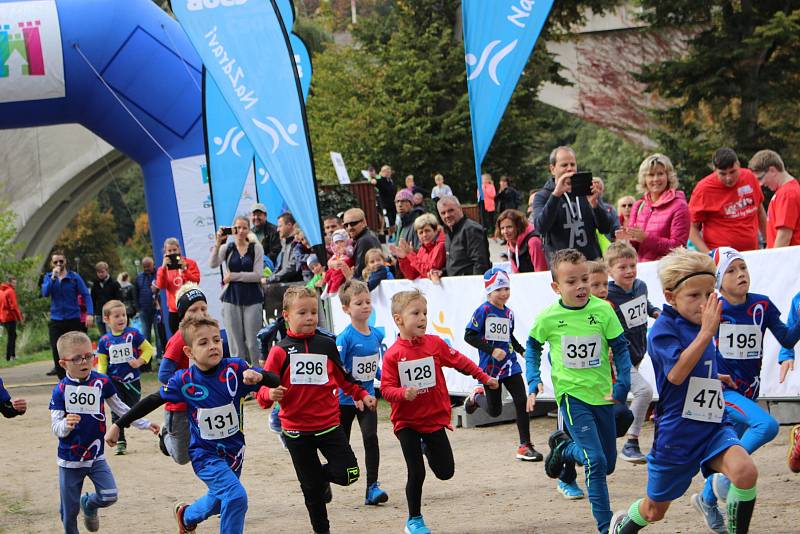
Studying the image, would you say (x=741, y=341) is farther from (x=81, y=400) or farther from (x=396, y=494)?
(x=81, y=400)

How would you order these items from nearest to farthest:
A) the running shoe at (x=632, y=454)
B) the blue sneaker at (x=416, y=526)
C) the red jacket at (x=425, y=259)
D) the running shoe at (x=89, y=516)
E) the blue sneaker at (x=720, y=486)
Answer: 1. the blue sneaker at (x=720, y=486)
2. the blue sneaker at (x=416, y=526)
3. the running shoe at (x=89, y=516)
4. the running shoe at (x=632, y=454)
5. the red jacket at (x=425, y=259)

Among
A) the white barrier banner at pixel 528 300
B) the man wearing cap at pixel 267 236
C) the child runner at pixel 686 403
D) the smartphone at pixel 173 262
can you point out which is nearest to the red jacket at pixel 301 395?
the child runner at pixel 686 403

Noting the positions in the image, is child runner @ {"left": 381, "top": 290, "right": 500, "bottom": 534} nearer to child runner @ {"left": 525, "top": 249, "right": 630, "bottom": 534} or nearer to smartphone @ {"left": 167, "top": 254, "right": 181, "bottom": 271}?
child runner @ {"left": 525, "top": 249, "right": 630, "bottom": 534}

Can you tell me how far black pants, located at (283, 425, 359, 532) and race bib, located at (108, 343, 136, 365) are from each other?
3.99m

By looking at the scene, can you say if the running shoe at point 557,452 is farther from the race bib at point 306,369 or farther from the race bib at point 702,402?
the race bib at point 702,402

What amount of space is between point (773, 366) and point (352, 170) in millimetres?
31300

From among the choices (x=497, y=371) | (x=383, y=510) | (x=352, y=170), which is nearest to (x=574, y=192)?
(x=497, y=371)

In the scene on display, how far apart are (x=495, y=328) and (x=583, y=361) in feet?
7.75

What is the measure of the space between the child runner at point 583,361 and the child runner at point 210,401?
1700mm

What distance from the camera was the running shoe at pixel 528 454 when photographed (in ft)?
27.8

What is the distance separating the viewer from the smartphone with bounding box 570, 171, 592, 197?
8.32m

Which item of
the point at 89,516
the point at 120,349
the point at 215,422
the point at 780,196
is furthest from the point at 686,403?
the point at 120,349

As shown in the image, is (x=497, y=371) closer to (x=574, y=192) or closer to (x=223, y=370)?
(x=574, y=192)

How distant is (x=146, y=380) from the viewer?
54.5 ft
